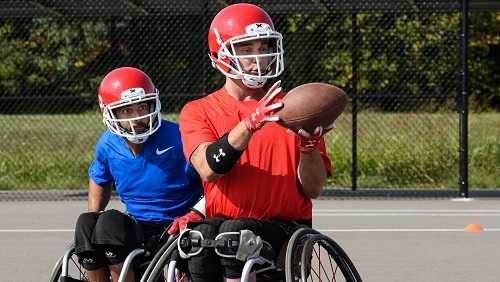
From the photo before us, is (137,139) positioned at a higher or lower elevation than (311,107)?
lower

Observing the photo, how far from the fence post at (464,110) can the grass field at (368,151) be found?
1.14 meters

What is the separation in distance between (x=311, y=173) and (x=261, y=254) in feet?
1.39

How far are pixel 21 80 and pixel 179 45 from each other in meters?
6.68

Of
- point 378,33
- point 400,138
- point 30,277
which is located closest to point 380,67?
point 378,33

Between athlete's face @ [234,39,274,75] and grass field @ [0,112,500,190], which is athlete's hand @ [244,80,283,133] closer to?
athlete's face @ [234,39,274,75]

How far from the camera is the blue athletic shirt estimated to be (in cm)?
→ 648

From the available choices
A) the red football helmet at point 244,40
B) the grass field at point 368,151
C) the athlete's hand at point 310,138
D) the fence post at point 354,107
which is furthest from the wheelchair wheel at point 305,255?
the grass field at point 368,151

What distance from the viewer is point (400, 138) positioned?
18406 mm

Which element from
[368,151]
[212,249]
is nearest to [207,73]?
[368,151]

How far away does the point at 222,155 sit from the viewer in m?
4.80

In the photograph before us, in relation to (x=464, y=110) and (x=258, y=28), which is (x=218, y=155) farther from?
(x=464, y=110)

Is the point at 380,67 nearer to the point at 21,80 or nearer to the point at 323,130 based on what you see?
the point at 21,80

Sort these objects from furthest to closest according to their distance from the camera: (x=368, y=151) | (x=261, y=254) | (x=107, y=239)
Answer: (x=368, y=151)
(x=107, y=239)
(x=261, y=254)

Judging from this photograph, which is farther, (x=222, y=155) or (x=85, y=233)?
(x=85, y=233)
